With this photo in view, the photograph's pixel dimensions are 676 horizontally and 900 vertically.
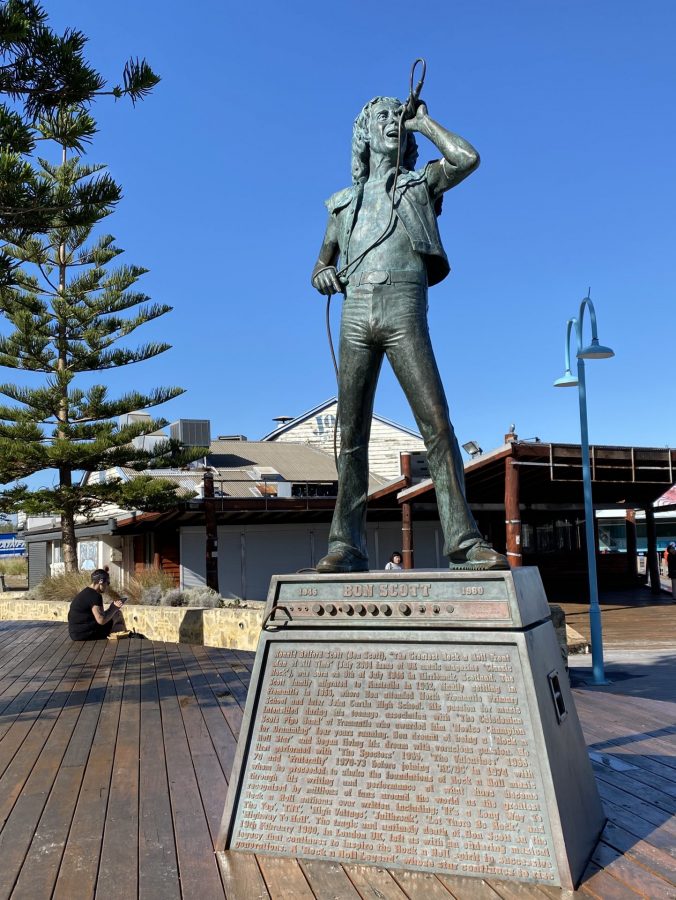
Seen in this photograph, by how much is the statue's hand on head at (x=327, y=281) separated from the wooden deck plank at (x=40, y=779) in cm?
289

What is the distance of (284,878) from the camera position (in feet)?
9.91

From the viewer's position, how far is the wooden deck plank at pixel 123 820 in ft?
10.1

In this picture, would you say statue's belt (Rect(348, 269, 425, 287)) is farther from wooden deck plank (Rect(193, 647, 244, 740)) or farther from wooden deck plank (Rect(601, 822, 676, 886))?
wooden deck plank (Rect(193, 647, 244, 740))

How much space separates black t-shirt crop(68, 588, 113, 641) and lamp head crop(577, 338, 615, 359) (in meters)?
7.16

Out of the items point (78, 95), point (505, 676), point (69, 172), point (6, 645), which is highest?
point (69, 172)

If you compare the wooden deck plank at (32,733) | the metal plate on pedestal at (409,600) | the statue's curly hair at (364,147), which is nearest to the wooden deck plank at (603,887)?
the metal plate on pedestal at (409,600)

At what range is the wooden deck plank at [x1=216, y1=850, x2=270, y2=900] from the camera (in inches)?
114

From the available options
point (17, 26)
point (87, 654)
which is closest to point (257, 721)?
point (17, 26)

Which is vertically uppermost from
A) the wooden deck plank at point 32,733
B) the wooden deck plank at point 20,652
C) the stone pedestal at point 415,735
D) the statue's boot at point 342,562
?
the statue's boot at point 342,562

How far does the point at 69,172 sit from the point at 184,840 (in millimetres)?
17507

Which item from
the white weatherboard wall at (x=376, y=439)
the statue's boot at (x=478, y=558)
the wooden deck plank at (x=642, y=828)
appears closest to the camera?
the wooden deck plank at (x=642, y=828)

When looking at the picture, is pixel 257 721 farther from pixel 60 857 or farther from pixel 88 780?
pixel 88 780

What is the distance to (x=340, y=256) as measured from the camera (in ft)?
14.4

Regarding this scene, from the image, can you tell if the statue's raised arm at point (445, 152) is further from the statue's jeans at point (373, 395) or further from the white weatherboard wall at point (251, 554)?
the white weatherboard wall at point (251, 554)
